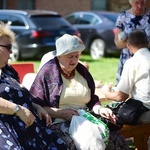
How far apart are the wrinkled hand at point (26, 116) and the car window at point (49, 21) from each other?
11.9 metres

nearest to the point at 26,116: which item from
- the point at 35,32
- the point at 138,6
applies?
the point at 138,6

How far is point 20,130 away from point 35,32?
1175 centimetres

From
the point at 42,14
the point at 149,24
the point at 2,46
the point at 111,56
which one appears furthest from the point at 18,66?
the point at 111,56

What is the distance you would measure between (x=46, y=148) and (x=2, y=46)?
86cm

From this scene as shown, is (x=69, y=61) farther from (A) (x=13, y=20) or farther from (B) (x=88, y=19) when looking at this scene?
(B) (x=88, y=19)

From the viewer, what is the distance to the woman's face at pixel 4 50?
3932mm

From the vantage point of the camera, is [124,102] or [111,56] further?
[111,56]

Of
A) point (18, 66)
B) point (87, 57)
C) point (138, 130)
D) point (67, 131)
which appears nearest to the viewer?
point (67, 131)

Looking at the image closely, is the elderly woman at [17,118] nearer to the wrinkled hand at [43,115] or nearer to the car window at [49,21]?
the wrinkled hand at [43,115]

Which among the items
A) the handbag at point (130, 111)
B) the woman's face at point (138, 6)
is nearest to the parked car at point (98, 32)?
the woman's face at point (138, 6)

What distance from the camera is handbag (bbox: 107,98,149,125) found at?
470 cm

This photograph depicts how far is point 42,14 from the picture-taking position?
15.9 m

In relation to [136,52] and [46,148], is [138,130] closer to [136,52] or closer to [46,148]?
[136,52]

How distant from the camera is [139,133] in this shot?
16.2 feet
